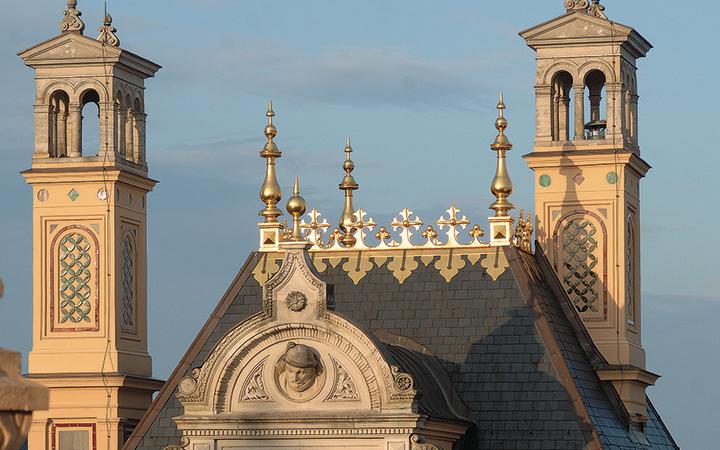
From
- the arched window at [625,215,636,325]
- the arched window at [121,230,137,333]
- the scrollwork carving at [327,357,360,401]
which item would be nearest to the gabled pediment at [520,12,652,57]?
the arched window at [625,215,636,325]

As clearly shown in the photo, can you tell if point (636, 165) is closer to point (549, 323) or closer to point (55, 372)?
point (549, 323)

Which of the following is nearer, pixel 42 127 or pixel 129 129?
pixel 42 127

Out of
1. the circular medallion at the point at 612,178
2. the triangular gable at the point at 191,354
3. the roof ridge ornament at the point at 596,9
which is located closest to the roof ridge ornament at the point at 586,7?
the roof ridge ornament at the point at 596,9

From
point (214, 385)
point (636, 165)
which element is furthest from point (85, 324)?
point (636, 165)

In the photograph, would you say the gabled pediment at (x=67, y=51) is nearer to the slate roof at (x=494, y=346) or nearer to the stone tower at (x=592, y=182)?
the slate roof at (x=494, y=346)

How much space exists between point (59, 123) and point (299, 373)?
12.1m

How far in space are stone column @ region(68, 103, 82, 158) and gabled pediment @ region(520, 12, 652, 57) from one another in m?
9.31

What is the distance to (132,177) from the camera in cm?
4000

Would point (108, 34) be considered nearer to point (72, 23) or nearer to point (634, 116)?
point (72, 23)

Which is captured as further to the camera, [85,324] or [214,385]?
[85,324]

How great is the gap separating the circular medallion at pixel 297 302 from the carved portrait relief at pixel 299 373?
56cm

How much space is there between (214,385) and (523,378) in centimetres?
603

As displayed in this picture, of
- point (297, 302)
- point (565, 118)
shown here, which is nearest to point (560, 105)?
point (565, 118)

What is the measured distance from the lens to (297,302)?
3047 cm
